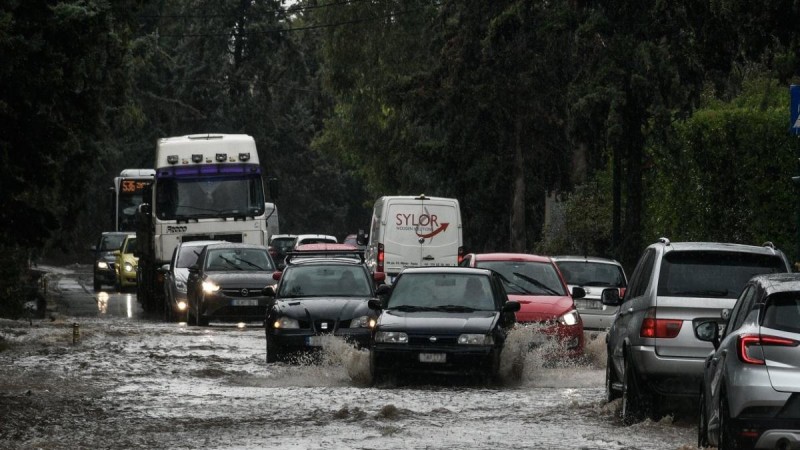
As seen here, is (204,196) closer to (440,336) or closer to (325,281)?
(325,281)

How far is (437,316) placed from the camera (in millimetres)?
20672

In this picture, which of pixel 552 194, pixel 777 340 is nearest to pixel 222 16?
pixel 552 194

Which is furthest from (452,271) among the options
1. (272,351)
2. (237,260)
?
(237,260)

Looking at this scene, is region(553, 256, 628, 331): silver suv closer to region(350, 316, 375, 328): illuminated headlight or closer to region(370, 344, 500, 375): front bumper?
region(350, 316, 375, 328): illuminated headlight

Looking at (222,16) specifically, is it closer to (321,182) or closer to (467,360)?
(321,182)

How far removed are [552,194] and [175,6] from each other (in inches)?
1609

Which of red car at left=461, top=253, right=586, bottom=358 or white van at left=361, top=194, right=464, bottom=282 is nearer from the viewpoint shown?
red car at left=461, top=253, right=586, bottom=358

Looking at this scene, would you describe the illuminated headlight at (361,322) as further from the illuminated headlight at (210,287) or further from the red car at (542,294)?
the illuminated headlight at (210,287)

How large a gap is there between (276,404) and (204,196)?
2290 centimetres

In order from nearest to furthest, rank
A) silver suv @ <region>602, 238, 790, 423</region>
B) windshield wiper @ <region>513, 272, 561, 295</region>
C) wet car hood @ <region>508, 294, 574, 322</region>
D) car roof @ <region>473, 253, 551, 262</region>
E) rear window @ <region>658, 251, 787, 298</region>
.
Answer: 1. silver suv @ <region>602, 238, 790, 423</region>
2. rear window @ <region>658, 251, 787, 298</region>
3. wet car hood @ <region>508, 294, 574, 322</region>
4. windshield wiper @ <region>513, 272, 561, 295</region>
5. car roof @ <region>473, 253, 551, 262</region>

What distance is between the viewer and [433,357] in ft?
65.7

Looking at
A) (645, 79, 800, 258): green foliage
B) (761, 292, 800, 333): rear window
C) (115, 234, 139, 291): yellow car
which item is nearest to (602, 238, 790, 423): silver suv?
(761, 292, 800, 333): rear window

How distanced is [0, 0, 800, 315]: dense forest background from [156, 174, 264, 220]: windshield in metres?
1.95

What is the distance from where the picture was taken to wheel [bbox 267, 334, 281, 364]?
78.1 ft
